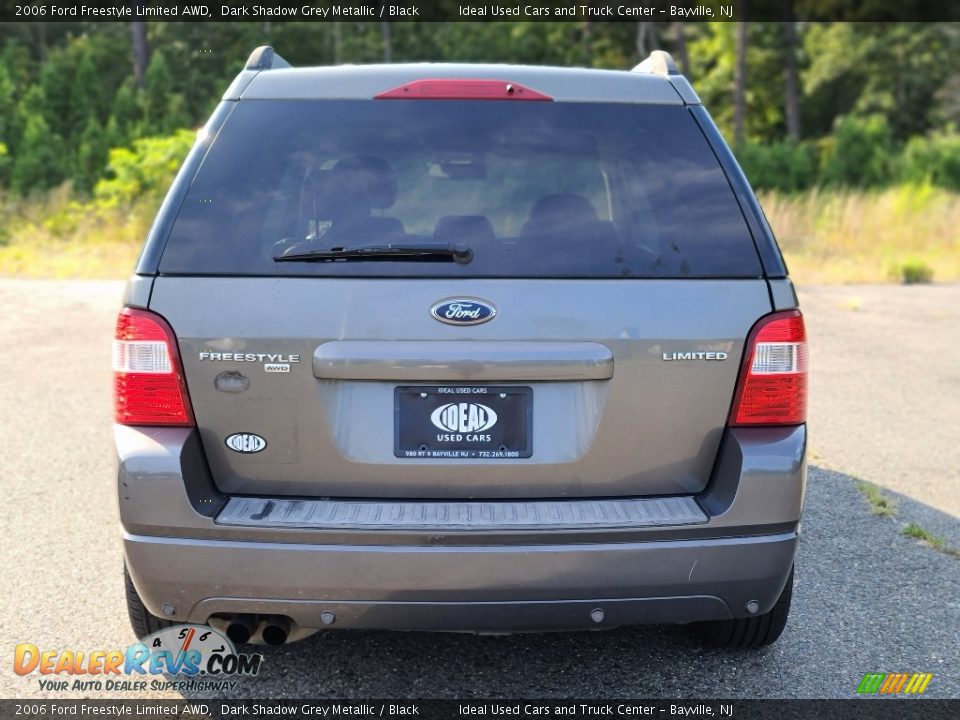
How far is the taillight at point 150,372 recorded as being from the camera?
2770 millimetres

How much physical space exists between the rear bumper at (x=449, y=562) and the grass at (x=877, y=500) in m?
2.77

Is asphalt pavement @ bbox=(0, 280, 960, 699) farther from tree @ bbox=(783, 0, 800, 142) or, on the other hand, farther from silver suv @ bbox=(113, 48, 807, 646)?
tree @ bbox=(783, 0, 800, 142)

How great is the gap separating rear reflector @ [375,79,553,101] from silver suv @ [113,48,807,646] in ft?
1.22

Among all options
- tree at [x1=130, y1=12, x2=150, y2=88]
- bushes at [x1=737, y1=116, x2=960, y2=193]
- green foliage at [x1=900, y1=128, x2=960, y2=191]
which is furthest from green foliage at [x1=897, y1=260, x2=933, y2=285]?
tree at [x1=130, y1=12, x2=150, y2=88]

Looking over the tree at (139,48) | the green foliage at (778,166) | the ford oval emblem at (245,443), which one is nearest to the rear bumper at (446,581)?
the ford oval emblem at (245,443)

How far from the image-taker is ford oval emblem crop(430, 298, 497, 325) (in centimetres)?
272

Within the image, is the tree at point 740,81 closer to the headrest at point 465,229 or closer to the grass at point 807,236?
the grass at point 807,236

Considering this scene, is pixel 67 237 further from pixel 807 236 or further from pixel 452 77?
pixel 452 77

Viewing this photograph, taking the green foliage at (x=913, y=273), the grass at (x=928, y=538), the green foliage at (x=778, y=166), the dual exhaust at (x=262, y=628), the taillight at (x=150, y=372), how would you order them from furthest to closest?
the green foliage at (x=778, y=166) < the green foliage at (x=913, y=273) < the grass at (x=928, y=538) < the dual exhaust at (x=262, y=628) < the taillight at (x=150, y=372)

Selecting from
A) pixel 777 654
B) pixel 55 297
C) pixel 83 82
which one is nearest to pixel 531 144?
pixel 777 654

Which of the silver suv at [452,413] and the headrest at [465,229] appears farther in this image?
the headrest at [465,229]

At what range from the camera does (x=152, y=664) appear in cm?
346

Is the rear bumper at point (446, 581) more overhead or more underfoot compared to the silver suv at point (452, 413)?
more underfoot

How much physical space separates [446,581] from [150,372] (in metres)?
1.02
